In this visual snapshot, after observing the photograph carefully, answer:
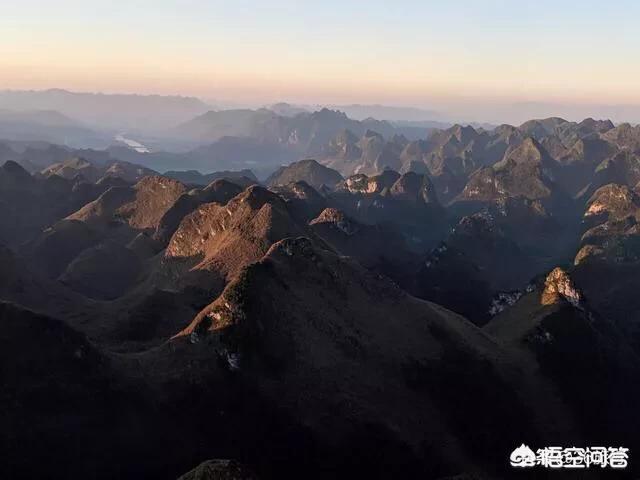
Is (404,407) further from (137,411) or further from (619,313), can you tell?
(619,313)

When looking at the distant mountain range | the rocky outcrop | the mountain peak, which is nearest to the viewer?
the rocky outcrop

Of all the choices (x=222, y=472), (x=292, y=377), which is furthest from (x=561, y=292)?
(x=222, y=472)

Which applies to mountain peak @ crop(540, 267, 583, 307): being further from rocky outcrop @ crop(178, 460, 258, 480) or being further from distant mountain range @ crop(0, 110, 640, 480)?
rocky outcrop @ crop(178, 460, 258, 480)

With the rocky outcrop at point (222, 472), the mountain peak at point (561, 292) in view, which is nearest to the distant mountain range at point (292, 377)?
the rocky outcrop at point (222, 472)

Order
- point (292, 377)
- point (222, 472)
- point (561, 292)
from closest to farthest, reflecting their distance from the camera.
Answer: point (222, 472)
point (292, 377)
point (561, 292)

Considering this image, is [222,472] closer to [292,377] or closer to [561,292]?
[292,377]

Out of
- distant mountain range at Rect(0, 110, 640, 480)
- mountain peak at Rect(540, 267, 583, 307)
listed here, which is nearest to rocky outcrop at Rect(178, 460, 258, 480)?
distant mountain range at Rect(0, 110, 640, 480)

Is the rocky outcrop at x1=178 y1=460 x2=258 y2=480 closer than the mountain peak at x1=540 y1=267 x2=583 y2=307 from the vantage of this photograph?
Yes

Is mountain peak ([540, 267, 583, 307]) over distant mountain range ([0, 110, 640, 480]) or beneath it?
over

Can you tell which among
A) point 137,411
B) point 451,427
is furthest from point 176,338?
point 451,427

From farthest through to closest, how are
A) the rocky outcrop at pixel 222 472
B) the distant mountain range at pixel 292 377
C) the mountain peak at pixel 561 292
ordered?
the mountain peak at pixel 561 292, the distant mountain range at pixel 292 377, the rocky outcrop at pixel 222 472

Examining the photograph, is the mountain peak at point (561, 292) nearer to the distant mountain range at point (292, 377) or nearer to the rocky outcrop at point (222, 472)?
the distant mountain range at point (292, 377)
